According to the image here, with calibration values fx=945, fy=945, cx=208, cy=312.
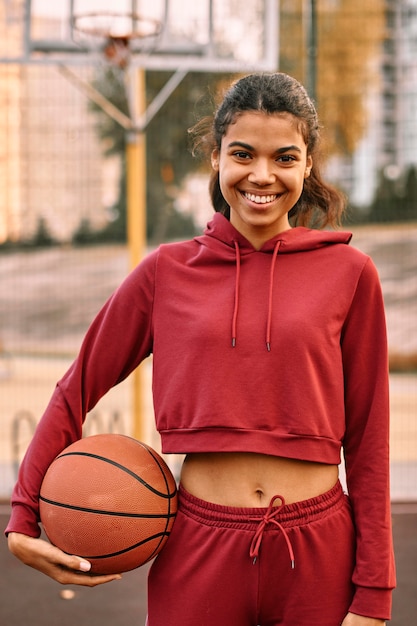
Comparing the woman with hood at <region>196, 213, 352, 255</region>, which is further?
hood at <region>196, 213, 352, 255</region>

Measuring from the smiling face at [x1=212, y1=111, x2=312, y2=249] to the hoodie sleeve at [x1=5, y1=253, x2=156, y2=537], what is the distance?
0.67 ft

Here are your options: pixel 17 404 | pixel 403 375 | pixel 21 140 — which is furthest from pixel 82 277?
pixel 403 375

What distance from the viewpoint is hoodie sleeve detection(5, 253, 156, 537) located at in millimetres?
1764

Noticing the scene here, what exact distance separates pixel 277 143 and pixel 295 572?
0.75 metres

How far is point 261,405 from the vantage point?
163cm

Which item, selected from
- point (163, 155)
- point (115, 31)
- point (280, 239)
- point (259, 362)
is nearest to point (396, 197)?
point (163, 155)

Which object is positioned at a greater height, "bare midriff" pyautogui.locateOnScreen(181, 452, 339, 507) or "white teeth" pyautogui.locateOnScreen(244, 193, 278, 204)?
"white teeth" pyautogui.locateOnScreen(244, 193, 278, 204)

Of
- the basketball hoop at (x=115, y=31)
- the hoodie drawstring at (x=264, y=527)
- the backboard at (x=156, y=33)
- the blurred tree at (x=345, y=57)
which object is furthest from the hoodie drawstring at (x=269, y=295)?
the blurred tree at (x=345, y=57)

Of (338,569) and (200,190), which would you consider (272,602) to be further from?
(200,190)

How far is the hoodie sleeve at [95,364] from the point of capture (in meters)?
1.76

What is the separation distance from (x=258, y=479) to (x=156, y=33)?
410 centimetres

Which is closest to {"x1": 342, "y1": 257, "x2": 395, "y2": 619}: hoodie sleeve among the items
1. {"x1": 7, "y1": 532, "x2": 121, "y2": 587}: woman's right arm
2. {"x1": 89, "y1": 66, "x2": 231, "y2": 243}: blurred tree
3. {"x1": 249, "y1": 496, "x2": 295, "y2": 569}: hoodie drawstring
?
{"x1": 249, "y1": 496, "x2": 295, "y2": 569}: hoodie drawstring

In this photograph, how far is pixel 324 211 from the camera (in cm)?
194

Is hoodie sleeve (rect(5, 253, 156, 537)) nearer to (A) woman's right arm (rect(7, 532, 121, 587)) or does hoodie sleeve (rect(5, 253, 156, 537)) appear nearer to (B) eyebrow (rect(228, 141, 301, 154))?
(A) woman's right arm (rect(7, 532, 121, 587))
